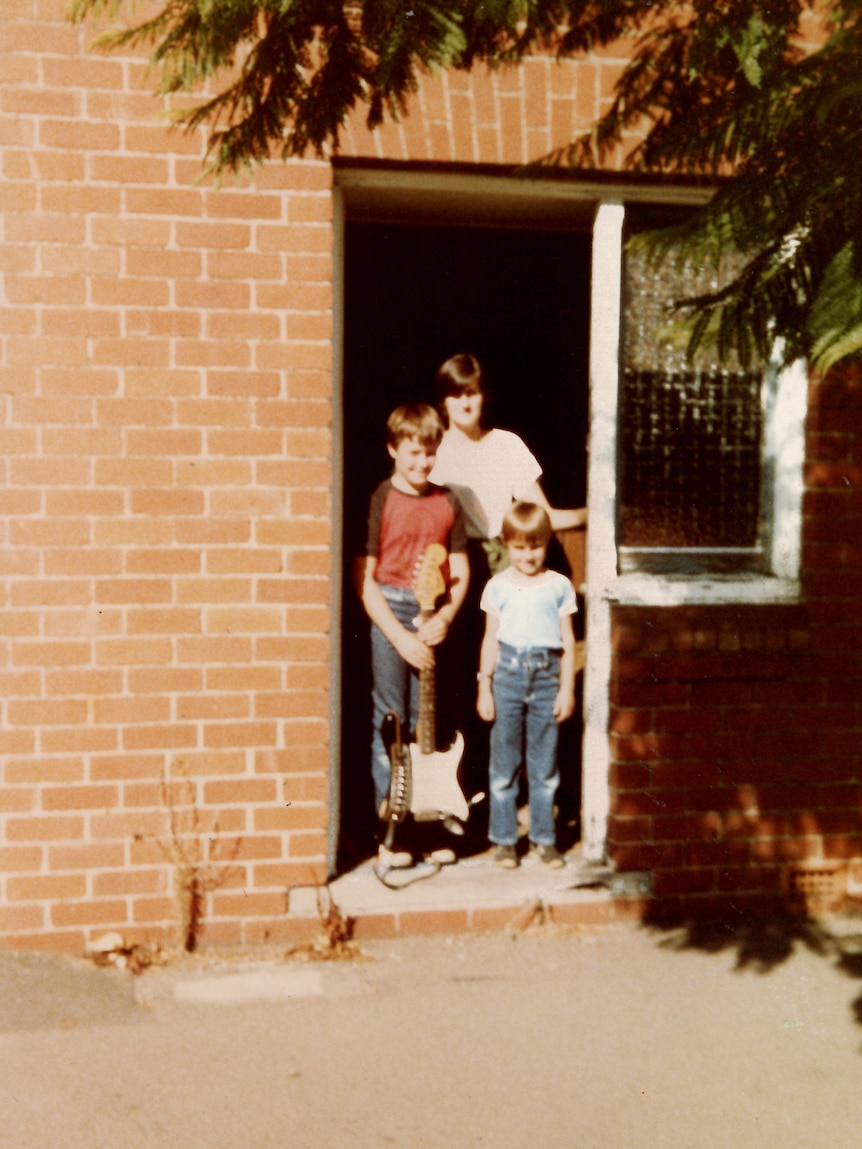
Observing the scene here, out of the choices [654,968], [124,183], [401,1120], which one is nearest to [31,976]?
[401,1120]

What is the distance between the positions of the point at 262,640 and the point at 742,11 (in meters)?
2.61

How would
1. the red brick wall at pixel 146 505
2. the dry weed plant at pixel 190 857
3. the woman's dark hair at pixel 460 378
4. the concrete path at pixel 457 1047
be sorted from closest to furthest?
the concrete path at pixel 457 1047
the red brick wall at pixel 146 505
the dry weed plant at pixel 190 857
the woman's dark hair at pixel 460 378

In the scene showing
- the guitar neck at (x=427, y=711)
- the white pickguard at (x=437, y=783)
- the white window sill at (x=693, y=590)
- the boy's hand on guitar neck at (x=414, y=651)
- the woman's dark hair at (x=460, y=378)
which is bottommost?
the white pickguard at (x=437, y=783)

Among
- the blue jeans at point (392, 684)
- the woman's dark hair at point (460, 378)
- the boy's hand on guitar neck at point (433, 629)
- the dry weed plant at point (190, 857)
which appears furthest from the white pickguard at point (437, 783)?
the woman's dark hair at point (460, 378)

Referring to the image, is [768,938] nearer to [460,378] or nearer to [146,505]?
[460,378]

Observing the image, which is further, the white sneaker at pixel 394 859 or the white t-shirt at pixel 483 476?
the white t-shirt at pixel 483 476

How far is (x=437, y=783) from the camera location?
14.9 ft

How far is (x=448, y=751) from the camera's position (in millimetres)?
4730

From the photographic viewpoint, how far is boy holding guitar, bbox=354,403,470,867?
4531mm

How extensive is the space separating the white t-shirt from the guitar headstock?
388mm

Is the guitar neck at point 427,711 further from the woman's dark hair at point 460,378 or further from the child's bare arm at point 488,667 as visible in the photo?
the woman's dark hair at point 460,378

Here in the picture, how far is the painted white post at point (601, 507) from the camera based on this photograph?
4348mm

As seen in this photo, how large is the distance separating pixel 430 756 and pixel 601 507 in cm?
119

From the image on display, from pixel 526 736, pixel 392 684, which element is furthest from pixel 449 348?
pixel 526 736
